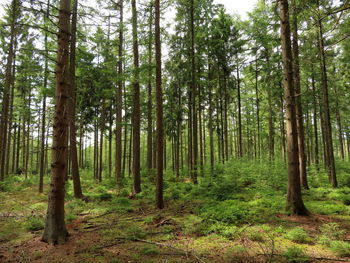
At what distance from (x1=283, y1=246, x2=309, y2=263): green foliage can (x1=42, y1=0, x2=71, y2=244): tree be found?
17.2ft

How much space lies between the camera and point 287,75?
24.0 ft

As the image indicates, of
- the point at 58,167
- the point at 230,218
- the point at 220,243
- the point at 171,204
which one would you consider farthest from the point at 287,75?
the point at 58,167

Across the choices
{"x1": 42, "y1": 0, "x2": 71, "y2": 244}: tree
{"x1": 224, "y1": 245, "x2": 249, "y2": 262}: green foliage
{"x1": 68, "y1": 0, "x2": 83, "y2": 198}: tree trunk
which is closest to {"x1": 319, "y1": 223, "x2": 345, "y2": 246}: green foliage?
{"x1": 224, "y1": 245, "x2": 249, "y2": 262}: green foliage

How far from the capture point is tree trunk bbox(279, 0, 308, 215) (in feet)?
22.6

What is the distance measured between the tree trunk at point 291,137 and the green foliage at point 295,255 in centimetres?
291

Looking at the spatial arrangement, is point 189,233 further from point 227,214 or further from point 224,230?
point 227,214

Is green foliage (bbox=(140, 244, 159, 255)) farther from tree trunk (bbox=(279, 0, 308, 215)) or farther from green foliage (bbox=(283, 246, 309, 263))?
tree trunk (bbox=(279, 0, 308, 215))

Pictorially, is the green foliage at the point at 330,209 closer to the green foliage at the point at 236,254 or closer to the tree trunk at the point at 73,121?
the green foliage at the point at 236,254

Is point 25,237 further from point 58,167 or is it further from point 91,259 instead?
point 91,259

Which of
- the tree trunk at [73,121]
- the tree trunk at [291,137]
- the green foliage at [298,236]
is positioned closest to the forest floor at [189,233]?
the green foliage at [298,236]

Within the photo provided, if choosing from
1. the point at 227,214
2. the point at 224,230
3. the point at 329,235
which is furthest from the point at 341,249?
the point at 227,214

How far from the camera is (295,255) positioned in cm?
413

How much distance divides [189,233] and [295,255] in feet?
8.81

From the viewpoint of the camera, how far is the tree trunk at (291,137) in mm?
6891
